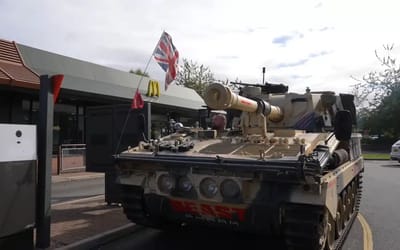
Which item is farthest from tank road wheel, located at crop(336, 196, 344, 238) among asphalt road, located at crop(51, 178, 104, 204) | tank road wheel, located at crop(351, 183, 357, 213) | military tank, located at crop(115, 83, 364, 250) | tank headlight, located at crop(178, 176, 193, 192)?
asphalt road, located at crop(51, 178, 104, 204)

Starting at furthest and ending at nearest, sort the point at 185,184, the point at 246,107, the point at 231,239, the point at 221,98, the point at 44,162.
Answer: the point at 231,239 < the point at 246,107 < the point at 185,184 < the point at 44,162 < the point at 221,98

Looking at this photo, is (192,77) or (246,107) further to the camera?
(192,77)

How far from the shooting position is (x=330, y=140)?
7145mm

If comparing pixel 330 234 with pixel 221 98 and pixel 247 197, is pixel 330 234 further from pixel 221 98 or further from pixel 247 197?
pixel 221 98

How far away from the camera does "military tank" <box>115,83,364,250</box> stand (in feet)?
18.2

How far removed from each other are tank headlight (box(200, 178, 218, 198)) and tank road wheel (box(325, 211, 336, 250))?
149cm

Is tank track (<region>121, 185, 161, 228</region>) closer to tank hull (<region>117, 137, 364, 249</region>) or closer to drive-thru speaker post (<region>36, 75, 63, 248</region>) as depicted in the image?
tank hull (<region>117, 137, 364, 249</region>)

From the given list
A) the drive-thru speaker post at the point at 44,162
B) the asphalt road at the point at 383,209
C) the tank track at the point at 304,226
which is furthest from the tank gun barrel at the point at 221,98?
the asphalt road at the point at 383,209

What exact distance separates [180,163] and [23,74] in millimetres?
9987

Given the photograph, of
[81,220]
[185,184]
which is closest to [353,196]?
→ [185,184]

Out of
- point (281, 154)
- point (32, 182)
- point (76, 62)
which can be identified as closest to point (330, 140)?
point (281, 154)

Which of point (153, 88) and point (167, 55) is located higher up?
point (153, 88)

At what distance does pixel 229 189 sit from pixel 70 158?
14.1 metres

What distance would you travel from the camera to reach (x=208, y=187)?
621 centimetres
